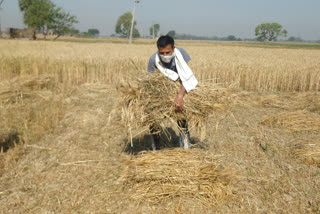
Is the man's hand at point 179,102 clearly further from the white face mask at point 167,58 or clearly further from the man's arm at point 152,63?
the man's arm at point 152,63

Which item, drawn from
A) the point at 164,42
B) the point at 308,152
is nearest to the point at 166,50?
the point at 164,42

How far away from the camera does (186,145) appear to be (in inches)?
138

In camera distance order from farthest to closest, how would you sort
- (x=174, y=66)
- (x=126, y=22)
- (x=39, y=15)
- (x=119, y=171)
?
(x=126, y=22) → (x=39, y=15) → (x=119, y=171) → (x=174, y=66)

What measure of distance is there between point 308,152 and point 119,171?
118 inches

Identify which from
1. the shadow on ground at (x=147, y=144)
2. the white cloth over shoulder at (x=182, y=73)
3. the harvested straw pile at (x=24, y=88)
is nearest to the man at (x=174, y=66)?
the white cloth over shoulder at (x=182, y=73)

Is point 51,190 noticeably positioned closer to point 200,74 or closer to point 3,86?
point 3,86

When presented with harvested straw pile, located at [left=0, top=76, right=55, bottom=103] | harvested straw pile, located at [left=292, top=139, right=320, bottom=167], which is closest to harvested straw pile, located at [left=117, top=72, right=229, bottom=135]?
harvested straw pile, located at [left=292, top=139, right=320, bottom=167]

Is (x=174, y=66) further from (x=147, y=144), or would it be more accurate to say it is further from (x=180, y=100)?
(x=147, y=144)

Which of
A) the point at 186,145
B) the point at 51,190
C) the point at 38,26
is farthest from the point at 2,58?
the point at 38,26

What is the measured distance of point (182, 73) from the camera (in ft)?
9.89

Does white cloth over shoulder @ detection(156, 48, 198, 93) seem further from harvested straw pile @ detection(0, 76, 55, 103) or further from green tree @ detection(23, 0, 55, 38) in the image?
green tree @ detection(23, 0, 55, 38)

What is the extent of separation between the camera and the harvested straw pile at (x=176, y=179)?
2836 millimetres

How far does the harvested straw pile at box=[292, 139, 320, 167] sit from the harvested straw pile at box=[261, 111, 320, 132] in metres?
0.91

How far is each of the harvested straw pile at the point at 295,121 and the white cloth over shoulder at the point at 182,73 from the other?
126 inches
